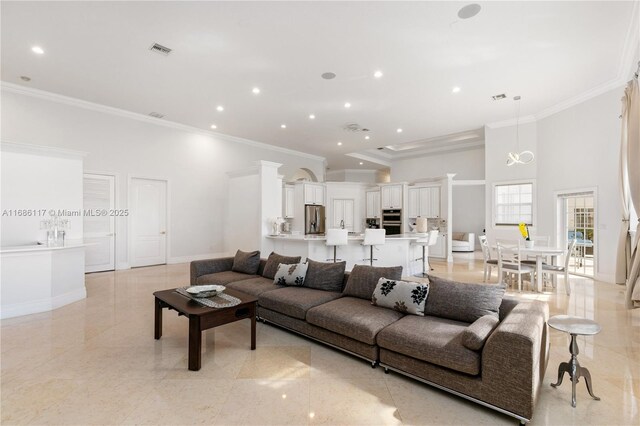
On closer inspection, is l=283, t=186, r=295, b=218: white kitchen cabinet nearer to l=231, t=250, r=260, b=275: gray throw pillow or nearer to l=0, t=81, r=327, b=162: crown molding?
l=0, t=81, r=327, b=162: crown molding

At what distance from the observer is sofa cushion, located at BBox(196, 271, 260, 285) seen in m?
4.24

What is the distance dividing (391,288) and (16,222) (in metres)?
5.98

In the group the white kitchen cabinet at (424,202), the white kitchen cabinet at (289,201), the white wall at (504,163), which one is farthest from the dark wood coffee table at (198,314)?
the white kitchen cabinet at (424,202)

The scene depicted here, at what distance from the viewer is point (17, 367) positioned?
264 centimetres

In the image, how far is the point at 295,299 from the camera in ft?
11.0

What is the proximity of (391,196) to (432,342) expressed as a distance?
8.97 meters

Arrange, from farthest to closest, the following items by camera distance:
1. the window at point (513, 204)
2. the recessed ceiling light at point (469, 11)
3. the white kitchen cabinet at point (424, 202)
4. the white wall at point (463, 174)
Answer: the white wall at point (463, 174), the white kitchen cabinet at point (424, 202), the window at point (513, 204), the recessed ceiling light at point (469, 11)

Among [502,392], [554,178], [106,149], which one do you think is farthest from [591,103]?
[106,149]

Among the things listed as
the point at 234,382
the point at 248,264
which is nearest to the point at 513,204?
the point at 248,264

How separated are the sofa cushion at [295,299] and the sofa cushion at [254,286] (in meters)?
0.15

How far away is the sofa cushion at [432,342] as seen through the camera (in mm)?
2074

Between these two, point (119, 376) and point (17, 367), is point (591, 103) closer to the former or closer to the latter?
point (119, 376)

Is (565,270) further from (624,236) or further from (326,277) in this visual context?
(326,277)

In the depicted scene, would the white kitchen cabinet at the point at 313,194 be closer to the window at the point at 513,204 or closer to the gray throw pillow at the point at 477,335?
the window at the point at 513,204
